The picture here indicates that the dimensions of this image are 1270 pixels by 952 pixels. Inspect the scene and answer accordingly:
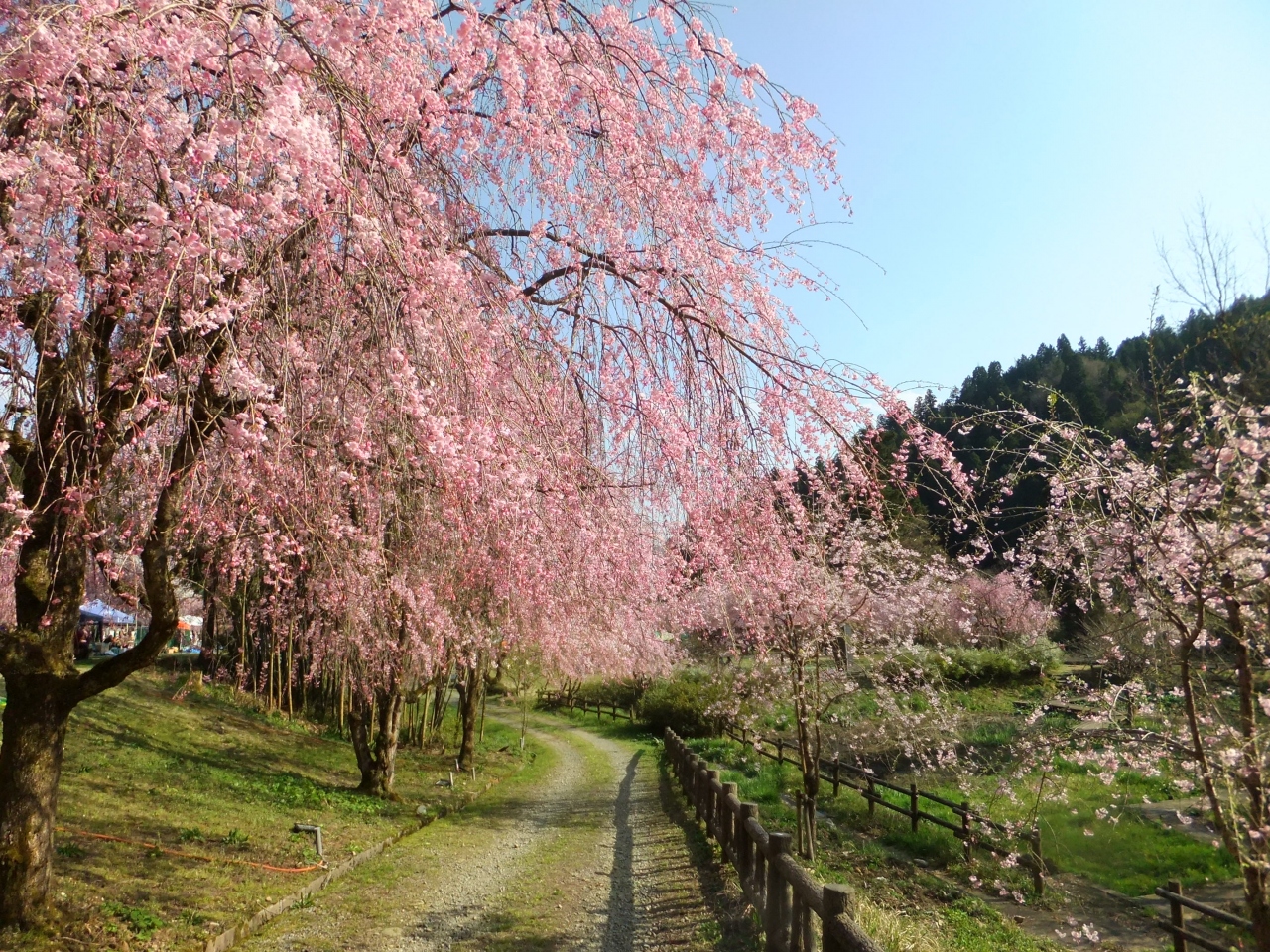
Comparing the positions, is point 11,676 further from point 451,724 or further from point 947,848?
point 451,724

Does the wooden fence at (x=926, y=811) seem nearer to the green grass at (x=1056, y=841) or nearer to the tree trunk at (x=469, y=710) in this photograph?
the green grass at (x=1056, y=841)

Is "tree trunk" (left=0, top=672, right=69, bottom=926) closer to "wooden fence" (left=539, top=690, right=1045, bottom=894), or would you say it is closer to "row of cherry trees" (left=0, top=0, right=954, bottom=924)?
"row of cherry trees" (left=0, top=0, right=954, bottom=924)

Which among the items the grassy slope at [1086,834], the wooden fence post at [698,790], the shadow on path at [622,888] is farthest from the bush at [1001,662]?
the shadow on path at [622,888]

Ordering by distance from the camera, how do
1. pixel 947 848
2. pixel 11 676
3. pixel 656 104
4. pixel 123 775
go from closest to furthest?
pixel 656 104, pixel 11 676, pixel 123 775, pixel 947 848

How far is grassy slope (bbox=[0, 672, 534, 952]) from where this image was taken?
19.1ft

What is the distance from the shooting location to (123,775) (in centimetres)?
1016

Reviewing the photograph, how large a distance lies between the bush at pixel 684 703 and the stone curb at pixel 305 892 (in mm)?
11077

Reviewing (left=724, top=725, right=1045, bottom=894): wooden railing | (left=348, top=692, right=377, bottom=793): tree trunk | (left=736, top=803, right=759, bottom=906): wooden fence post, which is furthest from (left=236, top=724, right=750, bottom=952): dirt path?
(left=724, top=725, right=1045, bottom=894): wooden railing

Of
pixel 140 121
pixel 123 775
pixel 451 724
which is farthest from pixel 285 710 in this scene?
pixel 140 121

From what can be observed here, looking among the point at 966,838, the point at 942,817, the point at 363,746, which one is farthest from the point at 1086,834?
the point at 363,746

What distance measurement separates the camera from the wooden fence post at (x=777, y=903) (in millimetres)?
5121

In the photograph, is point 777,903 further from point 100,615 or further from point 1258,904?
point 100,615

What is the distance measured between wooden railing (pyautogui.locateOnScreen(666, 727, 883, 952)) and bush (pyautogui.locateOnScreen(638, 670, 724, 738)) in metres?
12.2

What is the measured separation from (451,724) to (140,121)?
81.1ft
